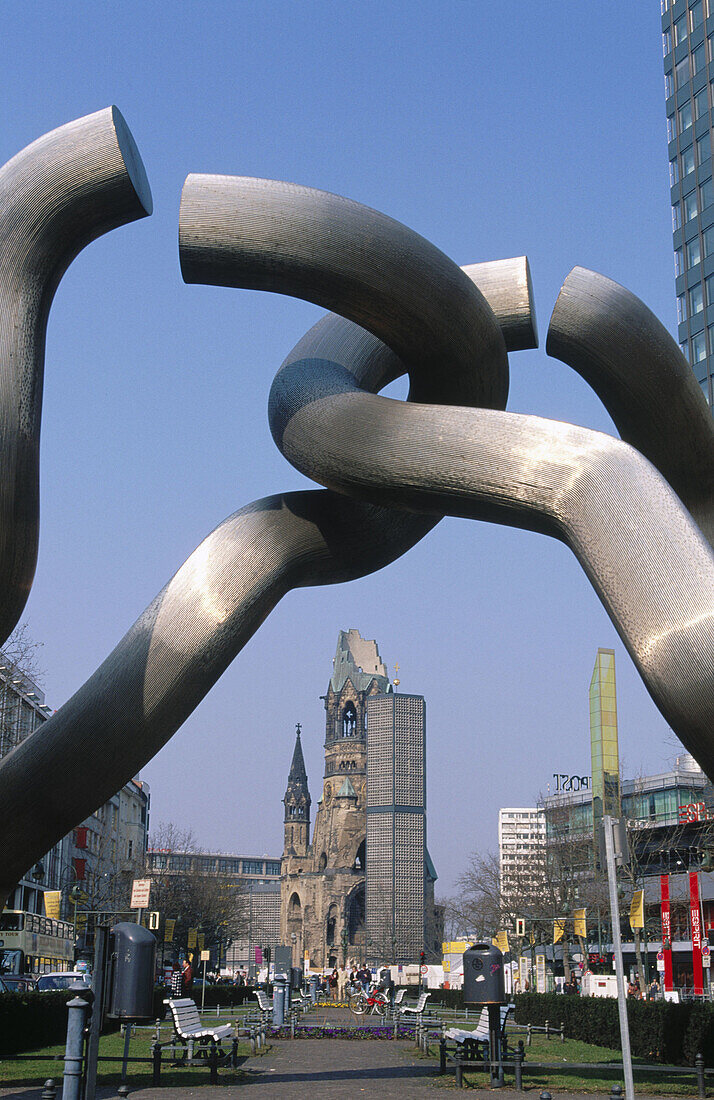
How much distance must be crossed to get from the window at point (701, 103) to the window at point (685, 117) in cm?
48

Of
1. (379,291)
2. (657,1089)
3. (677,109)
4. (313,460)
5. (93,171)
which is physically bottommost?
(657,1089)

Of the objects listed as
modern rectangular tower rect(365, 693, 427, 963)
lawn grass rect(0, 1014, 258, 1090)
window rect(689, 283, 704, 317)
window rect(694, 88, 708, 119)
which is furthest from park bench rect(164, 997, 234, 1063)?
modern rectangular tower rect(365, 693, 427, 963)

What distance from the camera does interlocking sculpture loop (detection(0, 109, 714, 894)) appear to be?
346 inches

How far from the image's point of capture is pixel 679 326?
181 feet

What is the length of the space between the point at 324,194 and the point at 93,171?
189 cm

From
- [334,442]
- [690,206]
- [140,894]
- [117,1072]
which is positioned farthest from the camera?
[690,206]

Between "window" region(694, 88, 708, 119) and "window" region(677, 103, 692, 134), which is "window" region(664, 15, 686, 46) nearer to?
"window" region(677, 103, 692, 134)

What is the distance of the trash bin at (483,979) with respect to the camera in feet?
46.4

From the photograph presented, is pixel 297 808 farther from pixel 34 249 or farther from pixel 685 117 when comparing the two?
pixel 34 249

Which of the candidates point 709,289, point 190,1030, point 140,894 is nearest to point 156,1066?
point 190,1030

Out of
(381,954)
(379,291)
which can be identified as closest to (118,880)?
(381,954)

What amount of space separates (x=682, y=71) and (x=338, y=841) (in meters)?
93.7

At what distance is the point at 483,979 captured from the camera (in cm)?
1423

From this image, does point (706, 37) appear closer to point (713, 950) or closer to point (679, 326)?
point (679, 326)
